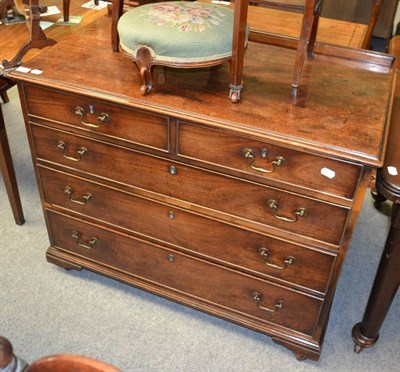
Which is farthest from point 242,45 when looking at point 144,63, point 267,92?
point 144,63

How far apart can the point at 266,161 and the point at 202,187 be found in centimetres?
24

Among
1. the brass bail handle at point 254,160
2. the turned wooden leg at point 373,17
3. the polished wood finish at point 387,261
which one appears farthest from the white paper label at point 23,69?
the turned wooden leg at point 373,17

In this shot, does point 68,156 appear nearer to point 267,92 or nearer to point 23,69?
point 23,69

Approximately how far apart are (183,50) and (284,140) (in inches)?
14.6

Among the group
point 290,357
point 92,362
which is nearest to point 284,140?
point 92,362

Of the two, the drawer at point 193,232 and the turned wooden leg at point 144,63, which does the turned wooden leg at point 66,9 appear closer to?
the drawer at point 193,232

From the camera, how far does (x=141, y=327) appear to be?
68.8 inches

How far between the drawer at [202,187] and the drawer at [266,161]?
48mm

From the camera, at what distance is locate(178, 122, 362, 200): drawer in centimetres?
121

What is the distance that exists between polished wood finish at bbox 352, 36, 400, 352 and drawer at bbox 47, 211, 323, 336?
0.20m

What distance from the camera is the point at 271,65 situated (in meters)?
1.51

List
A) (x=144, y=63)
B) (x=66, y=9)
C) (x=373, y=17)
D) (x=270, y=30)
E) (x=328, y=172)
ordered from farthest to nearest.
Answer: (x=66, y=9)
(x=373, y=17)
(x=270, y=30)
(x=144, y=63)
(x=328, y=172)

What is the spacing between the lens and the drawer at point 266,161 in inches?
47.8

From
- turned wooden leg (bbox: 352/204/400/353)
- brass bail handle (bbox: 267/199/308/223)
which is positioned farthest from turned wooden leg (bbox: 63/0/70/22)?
turned wooden leg (bbox: 352/204/400/353)
